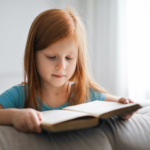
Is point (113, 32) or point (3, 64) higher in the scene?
point (113, 32)

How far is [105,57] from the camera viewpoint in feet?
8.11

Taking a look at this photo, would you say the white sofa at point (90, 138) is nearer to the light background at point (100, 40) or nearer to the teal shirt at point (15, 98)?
the teal shirt at point (15, 98)

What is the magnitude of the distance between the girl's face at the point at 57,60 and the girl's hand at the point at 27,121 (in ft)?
1.06

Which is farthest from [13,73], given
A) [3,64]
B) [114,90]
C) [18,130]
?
[18,130]

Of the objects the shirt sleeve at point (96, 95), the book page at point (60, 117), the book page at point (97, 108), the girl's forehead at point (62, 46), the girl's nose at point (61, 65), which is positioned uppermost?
the girl's forehead at point (62, 46)

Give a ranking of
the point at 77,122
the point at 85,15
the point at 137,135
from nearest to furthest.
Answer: the point at 77,122
the point at 137,135
the point at 85,15

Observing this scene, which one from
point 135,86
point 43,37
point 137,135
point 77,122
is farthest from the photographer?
point 135,86

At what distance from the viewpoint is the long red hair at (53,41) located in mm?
840

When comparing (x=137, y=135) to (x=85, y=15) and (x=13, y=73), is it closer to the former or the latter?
(x=13, y=73)

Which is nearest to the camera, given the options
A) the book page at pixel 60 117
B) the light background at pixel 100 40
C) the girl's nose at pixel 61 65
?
the book page at pixel 60 117

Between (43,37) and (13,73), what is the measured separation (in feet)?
4.62

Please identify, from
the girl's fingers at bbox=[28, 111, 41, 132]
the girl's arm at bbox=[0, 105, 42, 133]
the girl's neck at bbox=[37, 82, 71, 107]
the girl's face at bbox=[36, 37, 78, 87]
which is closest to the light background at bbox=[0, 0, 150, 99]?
the girl's neck at bbox=[37, 82, 71, 107]

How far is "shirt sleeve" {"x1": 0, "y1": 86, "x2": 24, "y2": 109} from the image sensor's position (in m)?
0.85

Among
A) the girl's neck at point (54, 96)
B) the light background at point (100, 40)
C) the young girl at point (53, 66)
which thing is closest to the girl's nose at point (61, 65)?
the young girl at point (53, 66)
